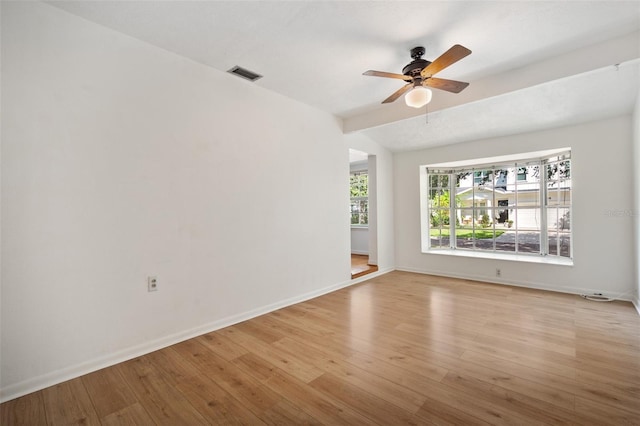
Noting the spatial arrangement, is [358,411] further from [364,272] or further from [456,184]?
[456,184]

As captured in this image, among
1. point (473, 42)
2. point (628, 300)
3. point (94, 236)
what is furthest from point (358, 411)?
point (628, 300)

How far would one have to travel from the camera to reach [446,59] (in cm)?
228

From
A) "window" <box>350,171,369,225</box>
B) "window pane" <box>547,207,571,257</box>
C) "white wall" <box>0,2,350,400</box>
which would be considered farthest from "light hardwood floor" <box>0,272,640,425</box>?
"window" <box>350,171,369,225</box>

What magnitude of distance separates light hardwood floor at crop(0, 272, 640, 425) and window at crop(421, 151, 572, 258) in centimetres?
157

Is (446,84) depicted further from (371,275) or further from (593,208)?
(371,275)

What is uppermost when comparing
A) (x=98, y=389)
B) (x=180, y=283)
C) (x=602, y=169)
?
(x=602, y=169)

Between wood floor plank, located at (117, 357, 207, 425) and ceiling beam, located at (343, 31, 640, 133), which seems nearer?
wood floor plank, located at (117, 357, 207, 425)

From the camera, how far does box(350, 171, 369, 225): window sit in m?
7.56

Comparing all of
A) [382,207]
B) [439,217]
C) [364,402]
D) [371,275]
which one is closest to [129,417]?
[364,402]

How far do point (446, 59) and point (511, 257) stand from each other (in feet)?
12.6

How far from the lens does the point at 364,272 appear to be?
5.05 meters

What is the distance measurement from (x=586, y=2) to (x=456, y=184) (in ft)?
12.2

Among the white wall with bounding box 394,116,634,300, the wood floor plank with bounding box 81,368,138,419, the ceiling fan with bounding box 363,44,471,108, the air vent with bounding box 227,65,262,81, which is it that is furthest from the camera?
the white wall with bounding box 394,116,634,300

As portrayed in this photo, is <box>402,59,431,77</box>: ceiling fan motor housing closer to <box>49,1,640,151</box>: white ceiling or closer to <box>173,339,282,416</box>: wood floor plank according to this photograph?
<box>49,1,640,151</box>: white ceiling
